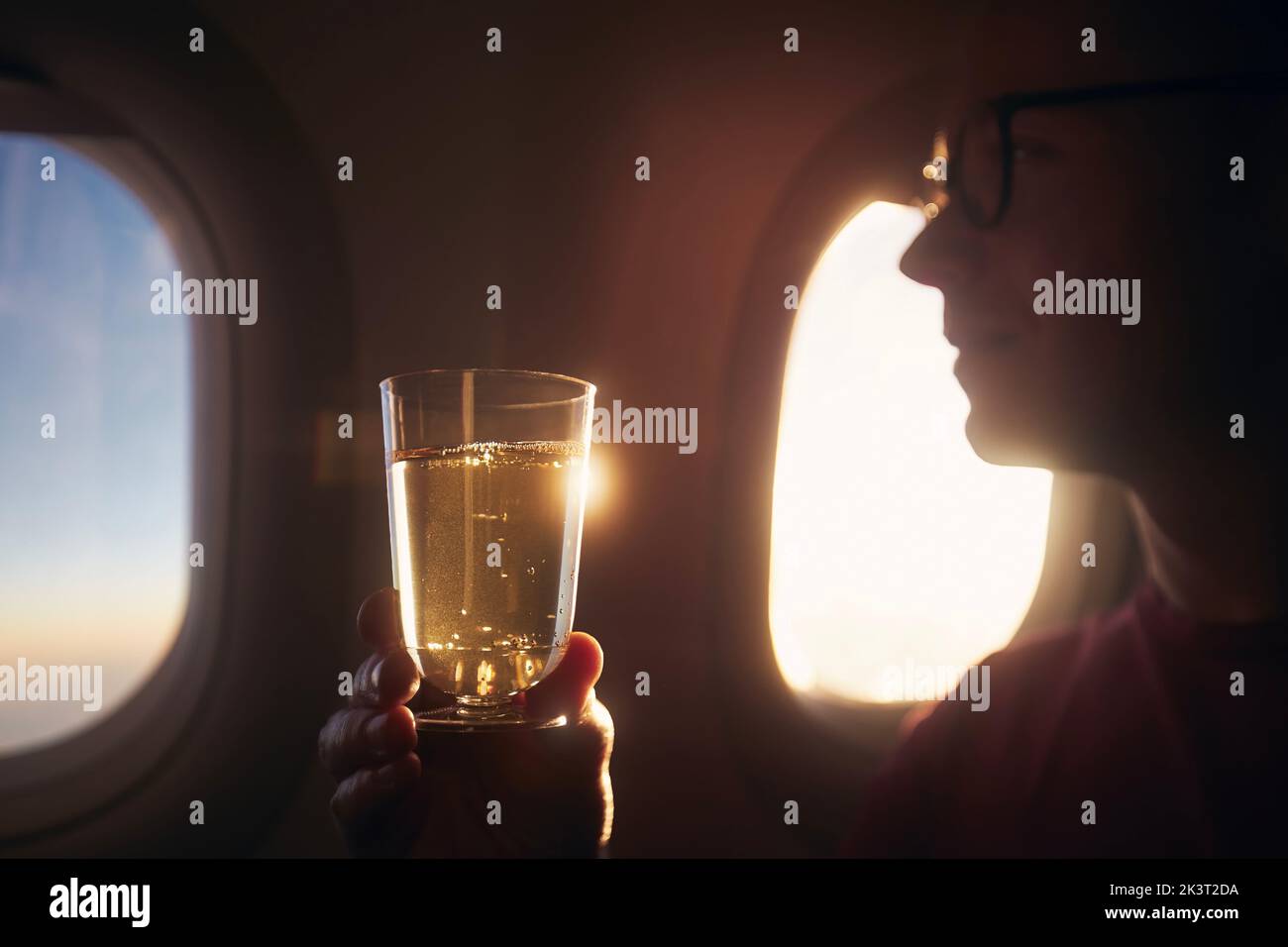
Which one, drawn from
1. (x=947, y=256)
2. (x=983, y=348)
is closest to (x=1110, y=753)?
(x=983, y=348)

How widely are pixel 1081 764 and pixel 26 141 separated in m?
2.39

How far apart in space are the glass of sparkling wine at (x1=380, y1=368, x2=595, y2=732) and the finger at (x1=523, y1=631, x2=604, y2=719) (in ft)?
0.75

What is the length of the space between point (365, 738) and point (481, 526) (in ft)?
1.14

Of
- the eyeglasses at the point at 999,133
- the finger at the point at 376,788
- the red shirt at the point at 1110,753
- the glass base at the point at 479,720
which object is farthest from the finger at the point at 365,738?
the eyeglasses at the point at 999,133

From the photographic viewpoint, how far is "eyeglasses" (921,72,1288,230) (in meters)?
1.27

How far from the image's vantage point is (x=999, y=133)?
1393mm

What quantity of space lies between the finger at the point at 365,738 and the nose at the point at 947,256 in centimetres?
112

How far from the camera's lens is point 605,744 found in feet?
3.74

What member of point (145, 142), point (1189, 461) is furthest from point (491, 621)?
point (145, 142)

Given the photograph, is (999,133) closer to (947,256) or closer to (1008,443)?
(947,256)

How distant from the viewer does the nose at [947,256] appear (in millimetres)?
1413

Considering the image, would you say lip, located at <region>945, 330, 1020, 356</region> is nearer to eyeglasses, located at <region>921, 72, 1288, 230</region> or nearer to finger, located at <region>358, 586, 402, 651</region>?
Answer: eyeglasses, located at <region>921, 72, 1288, 230</region>

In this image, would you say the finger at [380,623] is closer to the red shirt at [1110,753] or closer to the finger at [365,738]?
the finger at [365,738]
